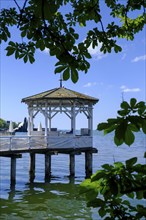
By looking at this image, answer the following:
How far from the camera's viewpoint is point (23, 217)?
12.5 meters

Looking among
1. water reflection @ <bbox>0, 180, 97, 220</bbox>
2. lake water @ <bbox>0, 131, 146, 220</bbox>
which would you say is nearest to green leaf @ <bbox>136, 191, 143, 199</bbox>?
lake water @ <bbox>0, 131, 146, 220</bbox>

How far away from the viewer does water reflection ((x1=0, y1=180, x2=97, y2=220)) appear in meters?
13.0

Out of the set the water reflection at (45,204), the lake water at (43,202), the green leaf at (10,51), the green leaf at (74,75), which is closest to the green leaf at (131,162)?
the green leaf at (74,75)

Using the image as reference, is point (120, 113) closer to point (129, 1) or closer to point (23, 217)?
point (129, 1)

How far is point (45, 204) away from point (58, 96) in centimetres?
797

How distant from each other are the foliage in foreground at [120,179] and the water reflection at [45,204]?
1028cm

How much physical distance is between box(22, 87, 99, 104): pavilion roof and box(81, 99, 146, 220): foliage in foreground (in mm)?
18774

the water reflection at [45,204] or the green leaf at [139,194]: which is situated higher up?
the green leaf at [139,194]

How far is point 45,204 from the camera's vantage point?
15.0 m

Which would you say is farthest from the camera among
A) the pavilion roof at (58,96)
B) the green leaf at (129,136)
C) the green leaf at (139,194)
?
the pavilion roof at (58,96)

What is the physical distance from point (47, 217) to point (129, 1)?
10.5 meters

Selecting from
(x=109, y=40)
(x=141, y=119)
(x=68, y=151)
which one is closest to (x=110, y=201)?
(x=141, y=119)

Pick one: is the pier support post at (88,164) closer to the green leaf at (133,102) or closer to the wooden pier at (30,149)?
the wooden pier at (30,149)

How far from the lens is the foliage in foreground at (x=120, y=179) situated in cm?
167
